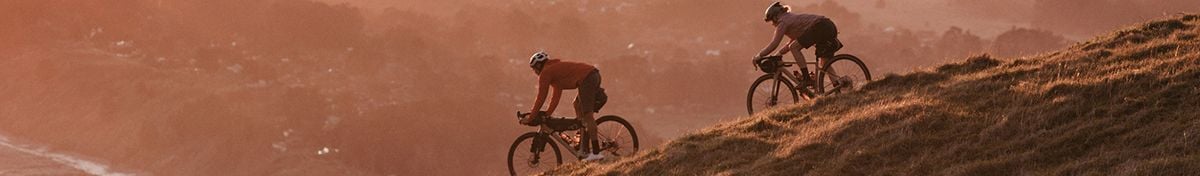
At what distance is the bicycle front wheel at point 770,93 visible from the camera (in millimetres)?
17547

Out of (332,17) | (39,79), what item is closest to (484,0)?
(332,17)

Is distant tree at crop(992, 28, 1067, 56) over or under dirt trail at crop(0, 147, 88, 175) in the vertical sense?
over

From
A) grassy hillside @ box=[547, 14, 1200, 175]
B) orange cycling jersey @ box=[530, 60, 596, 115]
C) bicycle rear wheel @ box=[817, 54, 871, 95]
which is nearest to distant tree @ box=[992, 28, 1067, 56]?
grassy hillside @ box=[547, 14, 1200, 175]

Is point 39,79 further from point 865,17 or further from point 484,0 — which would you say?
point 865,17

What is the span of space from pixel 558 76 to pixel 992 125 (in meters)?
4.93

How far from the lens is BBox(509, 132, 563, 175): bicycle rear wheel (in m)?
16.4

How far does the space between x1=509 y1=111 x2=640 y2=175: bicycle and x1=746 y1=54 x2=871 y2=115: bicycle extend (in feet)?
7.25

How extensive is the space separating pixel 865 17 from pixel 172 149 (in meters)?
68.8

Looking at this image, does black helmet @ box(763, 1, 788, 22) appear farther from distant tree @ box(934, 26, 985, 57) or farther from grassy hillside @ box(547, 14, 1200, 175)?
distant tree @ box(934, 26, 985, 57)

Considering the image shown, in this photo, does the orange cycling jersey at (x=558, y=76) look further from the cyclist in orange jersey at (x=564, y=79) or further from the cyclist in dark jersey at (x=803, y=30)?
the cyclist in dark jersey at (x=803, y=30)

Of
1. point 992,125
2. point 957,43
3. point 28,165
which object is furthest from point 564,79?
point 957,43

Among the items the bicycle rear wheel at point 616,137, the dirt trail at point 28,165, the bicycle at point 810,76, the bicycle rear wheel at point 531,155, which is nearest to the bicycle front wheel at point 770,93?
the bicycle at point 810,76

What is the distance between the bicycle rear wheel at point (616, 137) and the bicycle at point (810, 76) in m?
2.16

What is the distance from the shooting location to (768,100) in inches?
699
